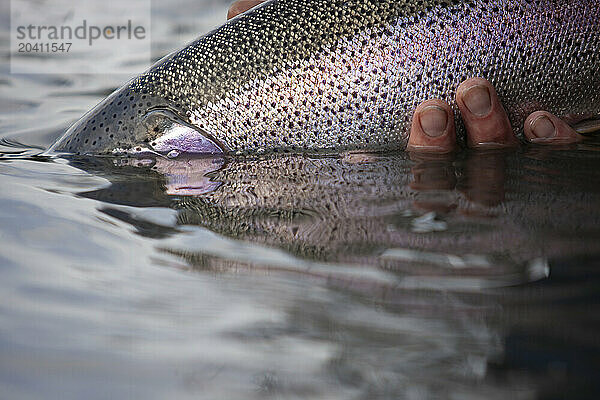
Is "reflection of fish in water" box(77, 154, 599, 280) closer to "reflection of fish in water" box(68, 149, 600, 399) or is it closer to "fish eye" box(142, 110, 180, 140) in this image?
"reflection of fish in water" box(68, 149, 600, 399)

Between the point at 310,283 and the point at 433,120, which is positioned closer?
the point at 310,283

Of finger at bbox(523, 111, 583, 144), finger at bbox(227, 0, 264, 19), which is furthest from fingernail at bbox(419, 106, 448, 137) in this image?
finger at bbox(227, 0, 264, 19)

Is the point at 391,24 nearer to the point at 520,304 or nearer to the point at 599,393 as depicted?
the point at 520,304

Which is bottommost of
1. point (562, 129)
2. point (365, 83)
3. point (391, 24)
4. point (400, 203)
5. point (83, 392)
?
point (83, 392)

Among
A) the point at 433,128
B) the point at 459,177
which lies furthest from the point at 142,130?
the point at 459,177

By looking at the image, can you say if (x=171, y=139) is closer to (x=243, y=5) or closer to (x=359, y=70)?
(x=359, y=70)

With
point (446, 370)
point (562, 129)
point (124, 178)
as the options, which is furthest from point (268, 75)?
point (446, 370)
